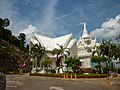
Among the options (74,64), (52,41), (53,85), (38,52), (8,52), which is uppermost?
(52,41)

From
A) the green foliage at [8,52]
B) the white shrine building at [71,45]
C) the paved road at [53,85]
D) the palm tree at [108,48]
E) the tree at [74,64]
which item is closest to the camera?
the paved road at [53,85]

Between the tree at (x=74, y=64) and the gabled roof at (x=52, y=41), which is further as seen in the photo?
the gabled roof at (x=52, y=41)

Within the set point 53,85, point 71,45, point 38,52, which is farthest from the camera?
point 71,45

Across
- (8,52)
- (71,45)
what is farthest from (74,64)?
(8,52)

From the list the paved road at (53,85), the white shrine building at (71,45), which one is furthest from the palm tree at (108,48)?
the paved road at (53,85)

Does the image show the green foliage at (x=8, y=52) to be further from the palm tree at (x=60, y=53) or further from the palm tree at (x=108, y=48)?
the palm tree at (x=108, y=48)

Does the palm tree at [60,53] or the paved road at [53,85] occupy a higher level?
the palm tree at [60,53]

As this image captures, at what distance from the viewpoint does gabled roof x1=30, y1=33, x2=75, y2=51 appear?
250 ft

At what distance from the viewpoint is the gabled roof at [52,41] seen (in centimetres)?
7618

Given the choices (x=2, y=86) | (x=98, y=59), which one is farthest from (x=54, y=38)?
(x=2, y=86)

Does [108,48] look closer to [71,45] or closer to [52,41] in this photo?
[71,45]

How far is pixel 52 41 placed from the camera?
8212 cm

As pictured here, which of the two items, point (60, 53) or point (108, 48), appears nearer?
point (108, 48)

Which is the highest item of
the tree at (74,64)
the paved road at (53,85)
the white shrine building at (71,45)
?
the white shrine building at (71,45)
